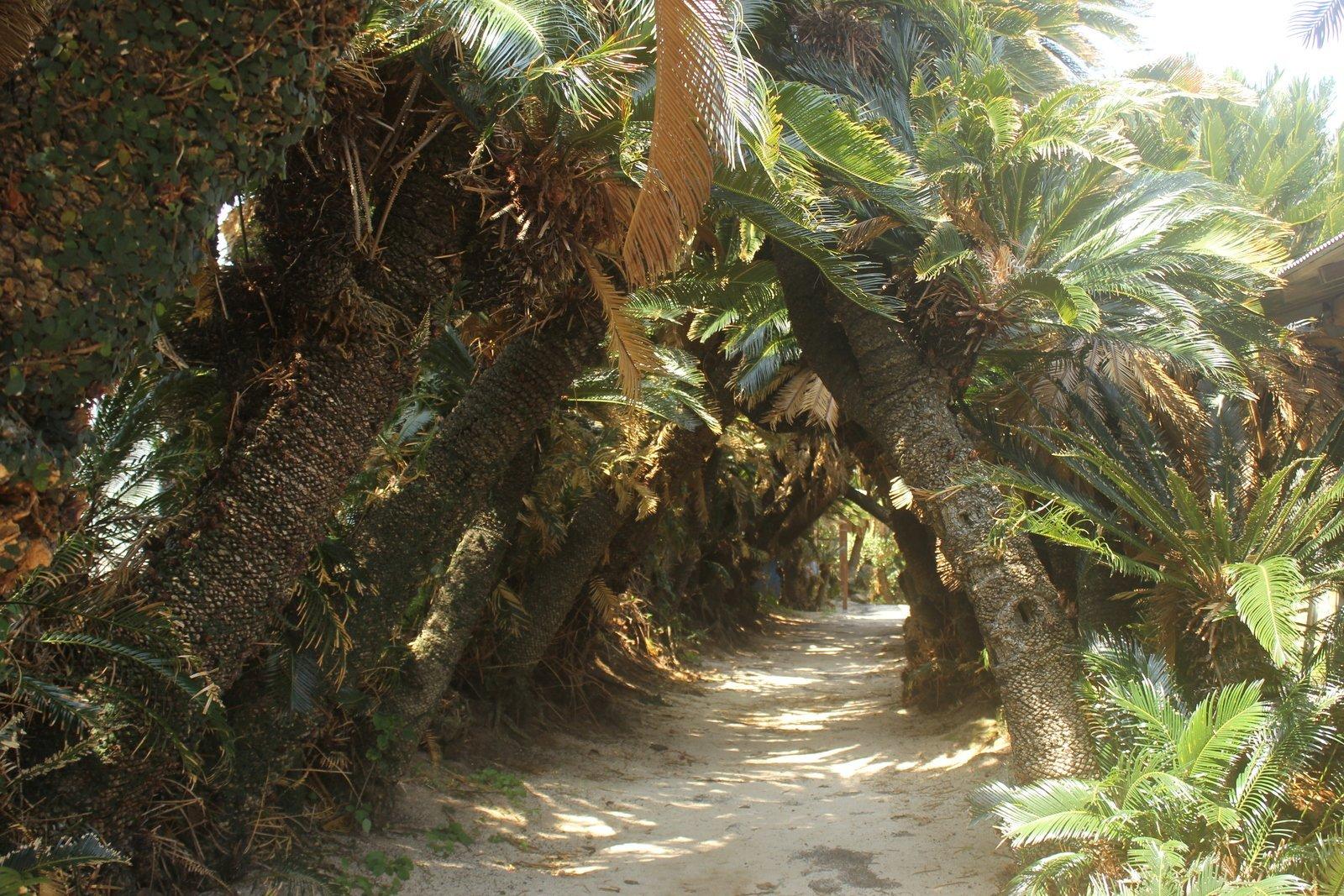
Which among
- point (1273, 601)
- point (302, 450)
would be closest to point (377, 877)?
point (302, 450)

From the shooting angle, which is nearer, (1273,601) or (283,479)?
(283,479)

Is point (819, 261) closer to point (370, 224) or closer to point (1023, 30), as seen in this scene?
point (370, 224)

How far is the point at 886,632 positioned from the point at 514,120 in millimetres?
19579

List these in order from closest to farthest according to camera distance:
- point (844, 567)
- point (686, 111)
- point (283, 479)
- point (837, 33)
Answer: point (686, 111) → point (283, 479) → point (837, 33) → point (844, 567)

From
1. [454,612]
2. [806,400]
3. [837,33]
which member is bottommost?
[454,612]

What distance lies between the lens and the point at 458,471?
653 centimetres

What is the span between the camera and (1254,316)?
7582 millimetres

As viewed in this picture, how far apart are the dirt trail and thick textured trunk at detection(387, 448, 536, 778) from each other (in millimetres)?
943

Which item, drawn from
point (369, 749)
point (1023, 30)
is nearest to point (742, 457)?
point (1023, 30)

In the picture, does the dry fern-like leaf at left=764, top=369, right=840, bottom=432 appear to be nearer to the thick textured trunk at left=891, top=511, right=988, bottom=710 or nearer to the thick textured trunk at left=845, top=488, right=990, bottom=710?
the thick textured trunk at left=845, top=488, right=990, bottom=710

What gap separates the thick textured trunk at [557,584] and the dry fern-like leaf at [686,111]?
225 inches

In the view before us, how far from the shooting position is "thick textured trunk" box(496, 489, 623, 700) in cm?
1025

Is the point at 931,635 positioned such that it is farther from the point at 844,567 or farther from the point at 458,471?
the point at 844,567

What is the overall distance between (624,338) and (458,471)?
4.92 feet
